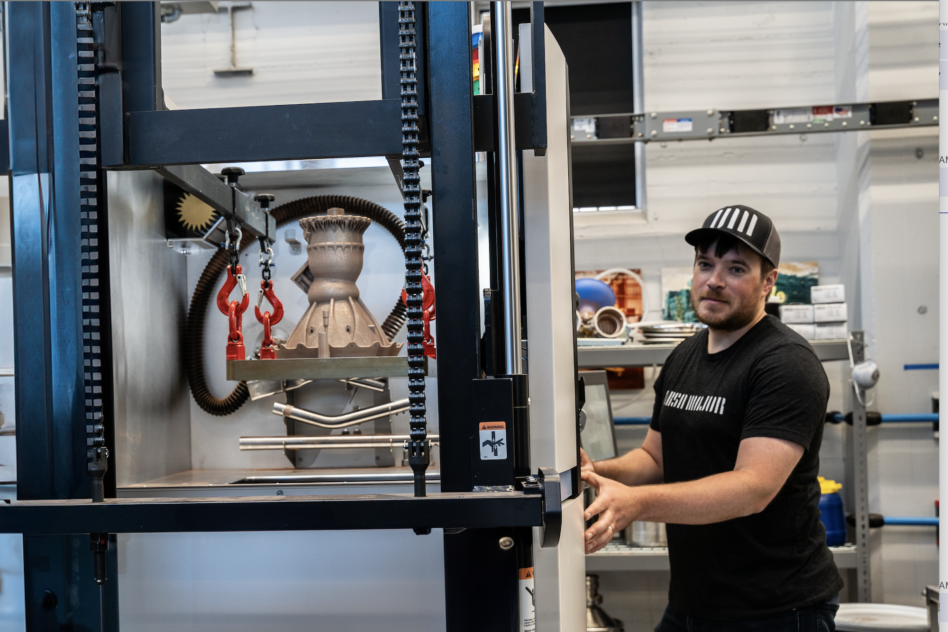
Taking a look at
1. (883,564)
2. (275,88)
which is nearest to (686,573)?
(883,564)

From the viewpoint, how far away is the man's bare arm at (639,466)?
6.34ft

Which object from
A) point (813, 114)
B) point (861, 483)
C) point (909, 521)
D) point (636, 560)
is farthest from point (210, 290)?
point (909, 521)

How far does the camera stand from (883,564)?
113 inches

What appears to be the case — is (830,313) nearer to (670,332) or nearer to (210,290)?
(670,332)

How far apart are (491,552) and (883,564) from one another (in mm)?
2585

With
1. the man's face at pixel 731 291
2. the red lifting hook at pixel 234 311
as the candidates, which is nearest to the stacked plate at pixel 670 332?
the man's face at pixel 731 291

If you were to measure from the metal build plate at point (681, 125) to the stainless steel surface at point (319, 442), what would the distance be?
172cm

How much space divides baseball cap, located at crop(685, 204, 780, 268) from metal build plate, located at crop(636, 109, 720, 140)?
1.03m

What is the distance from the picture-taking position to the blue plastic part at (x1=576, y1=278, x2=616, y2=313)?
2676mm

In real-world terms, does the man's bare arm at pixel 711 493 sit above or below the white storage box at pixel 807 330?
below

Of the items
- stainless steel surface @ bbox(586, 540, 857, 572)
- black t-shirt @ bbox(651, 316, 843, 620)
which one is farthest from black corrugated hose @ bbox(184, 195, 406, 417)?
stainless steel surface @ bbox(586, 540, 857, 572)

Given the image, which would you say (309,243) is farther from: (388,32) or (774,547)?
(774,547)

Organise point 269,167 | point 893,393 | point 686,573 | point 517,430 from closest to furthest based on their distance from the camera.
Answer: point 517,430, point 269,167, point 686,573, point 893,393

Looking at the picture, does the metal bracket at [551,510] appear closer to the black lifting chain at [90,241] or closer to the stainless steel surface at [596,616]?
the black lifting chain at [90,241]
